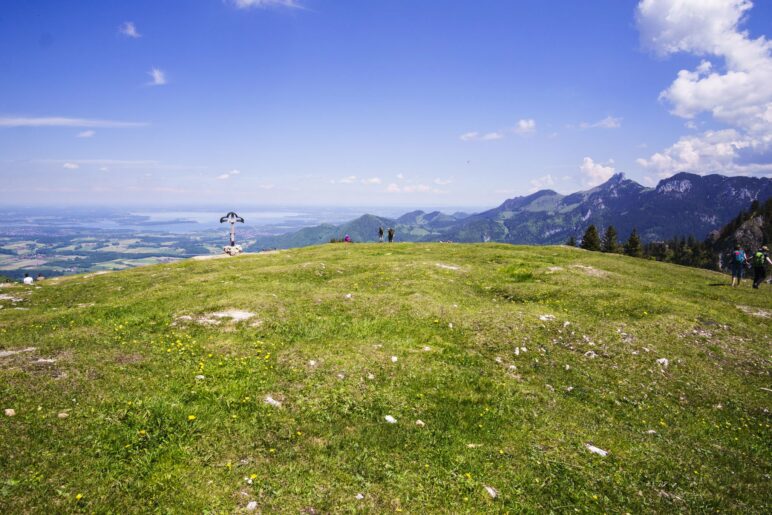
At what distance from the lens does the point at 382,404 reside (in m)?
13.8

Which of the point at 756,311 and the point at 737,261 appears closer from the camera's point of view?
the point at 756,311

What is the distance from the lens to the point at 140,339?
17.5m

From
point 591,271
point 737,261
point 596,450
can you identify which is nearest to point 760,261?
point 737,261

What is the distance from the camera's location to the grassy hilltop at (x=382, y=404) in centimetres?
973

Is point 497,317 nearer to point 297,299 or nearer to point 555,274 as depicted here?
point 297,299

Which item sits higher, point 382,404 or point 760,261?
point 760,261

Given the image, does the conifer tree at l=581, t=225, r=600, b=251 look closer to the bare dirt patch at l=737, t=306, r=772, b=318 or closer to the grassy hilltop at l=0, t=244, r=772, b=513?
the bare dirt patch at l=737, t=306, r=772, b=318

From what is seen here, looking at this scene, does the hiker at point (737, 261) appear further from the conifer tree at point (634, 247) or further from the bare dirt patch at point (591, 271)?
the conifer tree at point (634, 247)

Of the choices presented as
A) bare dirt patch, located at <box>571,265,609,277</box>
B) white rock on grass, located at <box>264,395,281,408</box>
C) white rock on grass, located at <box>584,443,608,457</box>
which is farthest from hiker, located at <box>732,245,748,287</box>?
white rock on grass, located at <box>264,395,281,408</box>

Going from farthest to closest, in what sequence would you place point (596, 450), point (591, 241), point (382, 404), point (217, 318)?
point (591, 241) → point (217, 318) → point (382, 404) → point (596, 450)

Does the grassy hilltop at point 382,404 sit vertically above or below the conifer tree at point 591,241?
below

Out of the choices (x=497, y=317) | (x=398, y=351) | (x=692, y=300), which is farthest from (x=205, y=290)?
(x=692, y=300)

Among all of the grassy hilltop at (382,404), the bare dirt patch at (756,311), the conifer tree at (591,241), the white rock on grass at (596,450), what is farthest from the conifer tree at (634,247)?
the white rock on grass at (596,450)

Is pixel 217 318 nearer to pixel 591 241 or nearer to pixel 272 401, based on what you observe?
pixel 272 401
